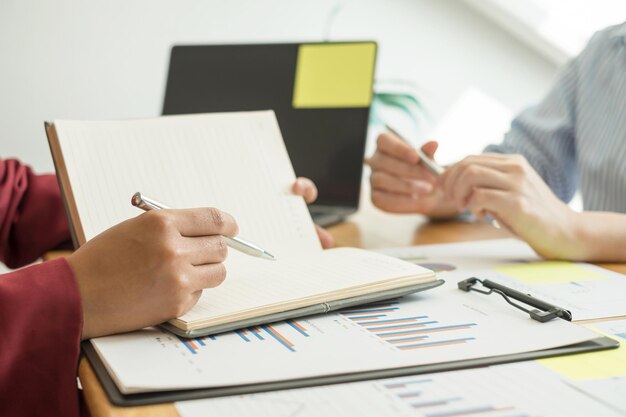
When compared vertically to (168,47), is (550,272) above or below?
below

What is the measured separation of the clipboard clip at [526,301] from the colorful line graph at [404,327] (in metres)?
0.06

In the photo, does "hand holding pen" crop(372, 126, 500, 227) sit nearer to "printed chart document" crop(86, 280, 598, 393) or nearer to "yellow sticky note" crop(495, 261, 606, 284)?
"yellow sticky note" crop(495, 261, 606, 284)

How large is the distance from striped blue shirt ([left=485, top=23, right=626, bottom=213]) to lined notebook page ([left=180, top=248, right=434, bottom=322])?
563 millimetres

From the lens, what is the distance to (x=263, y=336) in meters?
0.58

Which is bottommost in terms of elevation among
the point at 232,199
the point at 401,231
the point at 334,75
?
the point at 401,231

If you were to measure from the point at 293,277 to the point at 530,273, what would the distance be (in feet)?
1.02

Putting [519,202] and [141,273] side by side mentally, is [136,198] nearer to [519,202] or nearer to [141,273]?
[141,273]

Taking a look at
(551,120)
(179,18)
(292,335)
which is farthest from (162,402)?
(179,18)

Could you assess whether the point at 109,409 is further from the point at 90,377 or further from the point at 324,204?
the point at 324,204

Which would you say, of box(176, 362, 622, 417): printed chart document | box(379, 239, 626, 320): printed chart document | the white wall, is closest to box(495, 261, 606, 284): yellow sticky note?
box(379, 239, 626, 320): printed chart document

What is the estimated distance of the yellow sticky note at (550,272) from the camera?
0.81 m

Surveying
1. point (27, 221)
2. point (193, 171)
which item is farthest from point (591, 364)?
point (27, 221)

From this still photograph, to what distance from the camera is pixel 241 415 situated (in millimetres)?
452

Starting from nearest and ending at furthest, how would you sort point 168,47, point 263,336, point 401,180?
1. point 263,336
2. point 401,180
3. point 168,47
